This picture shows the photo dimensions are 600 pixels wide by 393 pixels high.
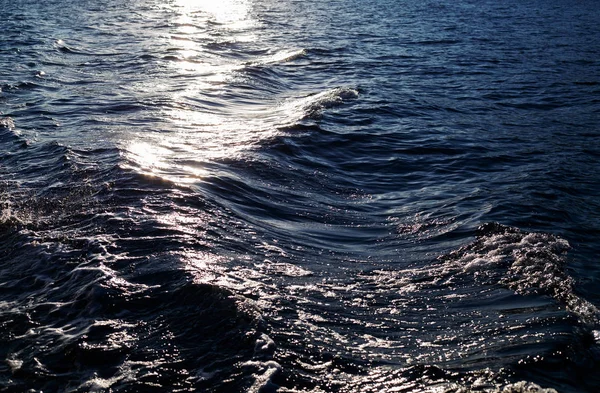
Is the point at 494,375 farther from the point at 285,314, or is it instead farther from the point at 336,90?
the point at 336,90

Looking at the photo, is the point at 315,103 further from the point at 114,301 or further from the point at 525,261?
the point at 114,301

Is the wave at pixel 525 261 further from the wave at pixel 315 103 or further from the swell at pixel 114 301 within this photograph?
the wave at pixel 315 103

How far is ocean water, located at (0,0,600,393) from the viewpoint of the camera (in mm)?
5566

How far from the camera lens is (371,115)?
1527 centimetres

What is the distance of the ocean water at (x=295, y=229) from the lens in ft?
18.3

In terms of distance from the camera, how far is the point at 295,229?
855 cm

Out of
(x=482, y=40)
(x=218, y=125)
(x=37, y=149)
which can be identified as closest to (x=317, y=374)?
(x=37, y=149)

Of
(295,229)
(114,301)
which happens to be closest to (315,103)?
(295,229)

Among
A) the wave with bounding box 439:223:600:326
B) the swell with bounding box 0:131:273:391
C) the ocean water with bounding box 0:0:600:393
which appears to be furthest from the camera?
the wave with bounding box 439:223:600:326

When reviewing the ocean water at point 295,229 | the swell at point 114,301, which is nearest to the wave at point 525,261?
the ocean water at point 295,229

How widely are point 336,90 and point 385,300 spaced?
1133 centimetres

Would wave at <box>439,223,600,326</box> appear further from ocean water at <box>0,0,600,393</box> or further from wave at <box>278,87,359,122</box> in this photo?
wave at <box>278,87,359,122</box>

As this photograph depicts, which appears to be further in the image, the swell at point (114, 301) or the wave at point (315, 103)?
the wave at point (315, 103)

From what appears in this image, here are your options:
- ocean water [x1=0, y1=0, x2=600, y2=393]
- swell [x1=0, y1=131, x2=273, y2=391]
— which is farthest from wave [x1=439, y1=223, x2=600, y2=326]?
swell [x1=0, y1=131, x2=273, y2=391]
